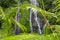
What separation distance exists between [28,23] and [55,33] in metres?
6.25

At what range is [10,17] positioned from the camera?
0.84m

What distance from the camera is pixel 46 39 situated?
0.89 meters

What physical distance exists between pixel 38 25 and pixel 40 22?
16 centimetres

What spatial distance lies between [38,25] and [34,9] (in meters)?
6.59

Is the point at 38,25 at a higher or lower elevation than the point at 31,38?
lower

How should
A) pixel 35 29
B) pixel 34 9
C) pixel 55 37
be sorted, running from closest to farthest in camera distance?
pixel 34 9 → pixel 55 37 → pixel 35 29

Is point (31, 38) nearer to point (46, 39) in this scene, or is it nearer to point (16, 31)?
point (46, 39)

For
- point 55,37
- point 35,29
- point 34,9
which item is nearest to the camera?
point 34,9

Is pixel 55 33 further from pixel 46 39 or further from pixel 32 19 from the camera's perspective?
pixel 32 19

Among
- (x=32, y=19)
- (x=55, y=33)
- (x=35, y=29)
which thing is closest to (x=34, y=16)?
(x=32, y=19)

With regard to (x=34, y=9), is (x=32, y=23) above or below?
below

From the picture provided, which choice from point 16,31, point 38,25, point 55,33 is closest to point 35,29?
point 38,25

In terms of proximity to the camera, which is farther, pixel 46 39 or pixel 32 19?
pixel 32 19

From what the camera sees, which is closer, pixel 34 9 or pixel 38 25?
pixel 34 9
